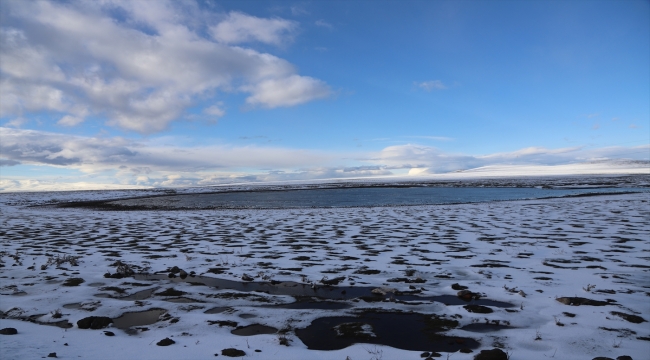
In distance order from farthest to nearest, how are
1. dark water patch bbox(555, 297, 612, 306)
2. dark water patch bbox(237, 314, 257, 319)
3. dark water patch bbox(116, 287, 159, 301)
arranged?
dark water patch bbox(116, 287, 159, 301) < dark water patch bbox(555, 297, 612, 306) < dark water patch bbox(237, 314, 257, 319)

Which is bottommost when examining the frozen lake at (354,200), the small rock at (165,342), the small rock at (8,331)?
the frozen lake at (354,200)

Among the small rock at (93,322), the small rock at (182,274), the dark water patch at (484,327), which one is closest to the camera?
the dark water patch at (484,327)

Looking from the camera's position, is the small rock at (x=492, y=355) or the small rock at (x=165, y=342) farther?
the small rock at (x=165, y=342)

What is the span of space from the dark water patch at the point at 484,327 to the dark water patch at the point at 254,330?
8.96 ft

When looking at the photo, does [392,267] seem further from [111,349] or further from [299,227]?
[299,227]

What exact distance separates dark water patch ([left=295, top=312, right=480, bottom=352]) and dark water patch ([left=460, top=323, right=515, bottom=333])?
33cm

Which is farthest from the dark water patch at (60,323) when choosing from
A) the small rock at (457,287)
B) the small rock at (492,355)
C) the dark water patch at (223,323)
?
the small rock at (457,287)

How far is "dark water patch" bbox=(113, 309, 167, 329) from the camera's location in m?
5.12

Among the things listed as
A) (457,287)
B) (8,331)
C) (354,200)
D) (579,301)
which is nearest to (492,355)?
(457,287)

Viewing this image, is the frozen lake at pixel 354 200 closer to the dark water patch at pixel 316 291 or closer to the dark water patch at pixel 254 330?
the dark water patch at pixel 316 291

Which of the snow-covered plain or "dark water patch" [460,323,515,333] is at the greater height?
the snow-covered plain

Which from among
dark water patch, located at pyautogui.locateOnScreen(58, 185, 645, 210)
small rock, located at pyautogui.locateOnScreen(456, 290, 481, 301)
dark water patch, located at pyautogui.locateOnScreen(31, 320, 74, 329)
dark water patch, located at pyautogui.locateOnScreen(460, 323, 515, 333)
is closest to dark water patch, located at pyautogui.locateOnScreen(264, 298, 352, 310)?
dark water patch, located at pyautogui.locateOnScreen(460, 323, 515, 333)

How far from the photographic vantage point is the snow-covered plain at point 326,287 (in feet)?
14.2

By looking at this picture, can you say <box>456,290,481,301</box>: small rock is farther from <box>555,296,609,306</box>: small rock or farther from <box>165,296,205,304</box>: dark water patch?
<box>165,296,205,304</box>: dark water patch
